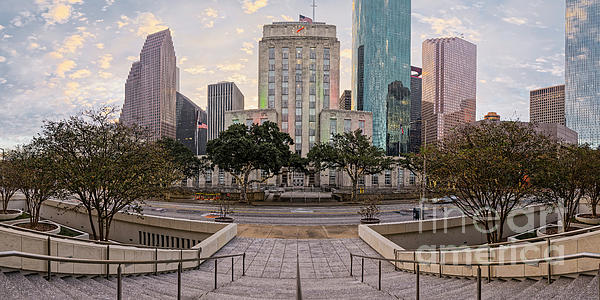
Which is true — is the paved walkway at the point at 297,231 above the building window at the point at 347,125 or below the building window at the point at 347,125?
below

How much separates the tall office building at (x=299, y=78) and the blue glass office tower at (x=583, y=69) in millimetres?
182316

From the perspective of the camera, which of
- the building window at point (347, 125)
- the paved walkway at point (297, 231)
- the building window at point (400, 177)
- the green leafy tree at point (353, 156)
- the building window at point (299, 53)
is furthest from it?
the building window at point (299, 53)

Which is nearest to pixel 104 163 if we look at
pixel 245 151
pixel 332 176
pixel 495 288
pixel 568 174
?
pixel 495 288

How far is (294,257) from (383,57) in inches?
5891

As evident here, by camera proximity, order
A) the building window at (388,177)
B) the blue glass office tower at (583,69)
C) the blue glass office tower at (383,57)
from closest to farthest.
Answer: the building window at (388,177) < the blue glass office tower at (383,57) < the blue glass office tower at (583,69)

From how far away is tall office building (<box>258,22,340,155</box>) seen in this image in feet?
297

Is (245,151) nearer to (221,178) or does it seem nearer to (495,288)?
(495,288)

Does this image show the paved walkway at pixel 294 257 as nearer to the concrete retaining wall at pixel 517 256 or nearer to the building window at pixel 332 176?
the concrete retaining wall at pixel 517 256

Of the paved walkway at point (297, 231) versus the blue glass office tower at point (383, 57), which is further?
the blue glass office tower at point (383, 57)

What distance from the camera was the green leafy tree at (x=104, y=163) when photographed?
1417cm

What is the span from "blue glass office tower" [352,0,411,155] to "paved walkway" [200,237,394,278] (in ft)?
438

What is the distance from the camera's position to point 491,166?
13.0 m

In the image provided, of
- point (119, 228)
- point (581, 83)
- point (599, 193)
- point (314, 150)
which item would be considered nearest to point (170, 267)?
point (119, 228)

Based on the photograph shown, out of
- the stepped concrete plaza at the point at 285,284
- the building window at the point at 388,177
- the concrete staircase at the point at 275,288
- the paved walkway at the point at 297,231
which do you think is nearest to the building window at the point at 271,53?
the building window at the point at 388,177
